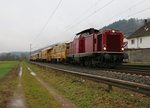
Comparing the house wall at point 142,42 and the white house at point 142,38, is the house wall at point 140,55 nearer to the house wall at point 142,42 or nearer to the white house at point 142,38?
the house wall at point 142,42

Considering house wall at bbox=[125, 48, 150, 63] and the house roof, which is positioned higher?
the house roof

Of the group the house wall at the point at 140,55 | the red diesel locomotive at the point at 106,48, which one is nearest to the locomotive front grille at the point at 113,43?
the red diesel locomotive at the point at 106,48

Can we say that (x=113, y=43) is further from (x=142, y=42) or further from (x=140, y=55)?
(x=142, y=42)

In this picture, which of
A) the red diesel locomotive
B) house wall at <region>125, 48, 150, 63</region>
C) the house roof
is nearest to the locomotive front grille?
the red diesel locomotive

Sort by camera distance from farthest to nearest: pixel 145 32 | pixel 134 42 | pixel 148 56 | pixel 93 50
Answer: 1. pixel 134 42
2. pixel 145 32
3. pixel 148 56
4. pixel 93 50

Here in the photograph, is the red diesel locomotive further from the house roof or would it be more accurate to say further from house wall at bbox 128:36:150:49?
the house roof

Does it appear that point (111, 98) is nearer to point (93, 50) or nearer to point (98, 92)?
point (98, 92)

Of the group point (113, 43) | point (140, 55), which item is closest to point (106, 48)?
point (113, 43)

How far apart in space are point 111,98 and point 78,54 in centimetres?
2347

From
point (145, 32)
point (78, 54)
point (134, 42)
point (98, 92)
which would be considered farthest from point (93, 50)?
point (134, 42)

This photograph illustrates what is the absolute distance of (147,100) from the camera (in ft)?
34.4

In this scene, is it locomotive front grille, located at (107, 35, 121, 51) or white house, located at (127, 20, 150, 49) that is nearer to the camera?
locomotive front grille, located at (107, 35, 121, 51)

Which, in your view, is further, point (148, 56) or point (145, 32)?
point (145, 32)

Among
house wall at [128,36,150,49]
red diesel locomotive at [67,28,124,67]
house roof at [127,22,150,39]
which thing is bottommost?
red diesel locomotive at [67,28,124,67]
